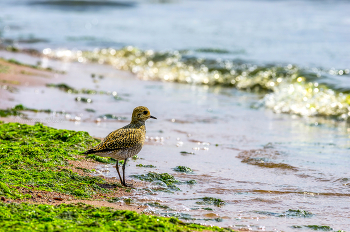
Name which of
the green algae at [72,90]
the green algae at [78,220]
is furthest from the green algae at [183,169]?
the green algae at [72,90]

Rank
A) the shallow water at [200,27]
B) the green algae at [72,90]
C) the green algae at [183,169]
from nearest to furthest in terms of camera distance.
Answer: the green algae at [183,169]
the green algae at [72,90]
the shallow water at [200,27]

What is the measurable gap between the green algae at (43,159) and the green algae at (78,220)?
43cm

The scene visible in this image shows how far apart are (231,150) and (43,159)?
309 centimetres

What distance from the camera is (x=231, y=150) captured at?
24.4 feet

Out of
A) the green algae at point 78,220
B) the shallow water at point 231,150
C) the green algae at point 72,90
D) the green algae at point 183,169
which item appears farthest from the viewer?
the green algae at point 72,90

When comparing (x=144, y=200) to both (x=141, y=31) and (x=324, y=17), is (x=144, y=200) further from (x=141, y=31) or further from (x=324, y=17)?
(x=324, y=17)

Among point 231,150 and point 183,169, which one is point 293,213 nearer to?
point 183,169

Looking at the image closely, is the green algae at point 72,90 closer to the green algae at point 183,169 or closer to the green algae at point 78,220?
the green algae at point 183,169

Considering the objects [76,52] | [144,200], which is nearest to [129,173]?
[144,200]

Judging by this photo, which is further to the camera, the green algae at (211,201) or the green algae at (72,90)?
the green algae at (72,90)

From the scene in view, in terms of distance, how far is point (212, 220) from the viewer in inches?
180

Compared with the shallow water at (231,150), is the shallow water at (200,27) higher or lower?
higher

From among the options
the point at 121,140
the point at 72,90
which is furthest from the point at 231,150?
the point at 72,90

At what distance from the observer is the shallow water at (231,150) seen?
197 inches
